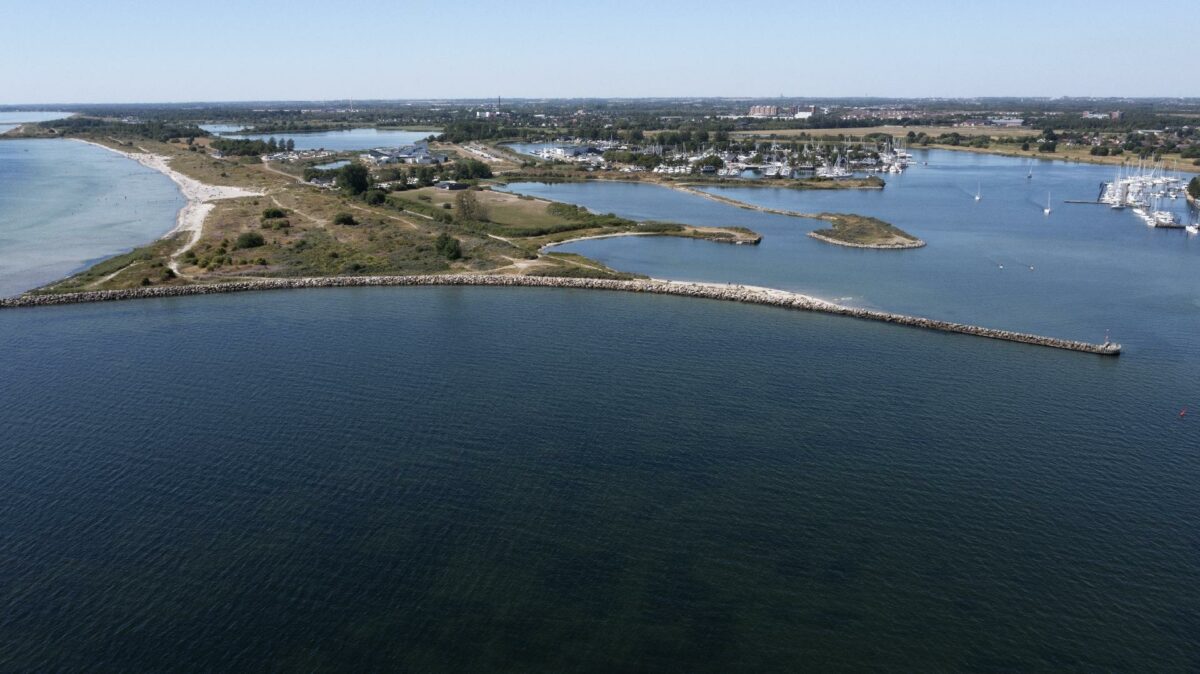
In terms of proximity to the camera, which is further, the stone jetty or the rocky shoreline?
the rocky shoreline

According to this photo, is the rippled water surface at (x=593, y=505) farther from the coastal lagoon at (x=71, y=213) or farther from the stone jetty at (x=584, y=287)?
the coastal lagoon at (x=71, y=213)

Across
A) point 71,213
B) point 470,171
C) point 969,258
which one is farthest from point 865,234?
point 71,213

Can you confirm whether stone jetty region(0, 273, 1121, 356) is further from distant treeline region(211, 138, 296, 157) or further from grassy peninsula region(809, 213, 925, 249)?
distant treeline region(211, 138, 296, 157)

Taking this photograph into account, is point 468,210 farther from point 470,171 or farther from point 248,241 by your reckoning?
point 470,171

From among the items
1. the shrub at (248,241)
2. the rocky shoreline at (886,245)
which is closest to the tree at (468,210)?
the shrub at (248,241)

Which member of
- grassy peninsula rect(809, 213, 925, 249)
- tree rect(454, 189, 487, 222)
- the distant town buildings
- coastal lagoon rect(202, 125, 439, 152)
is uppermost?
coastal lagoon rect(202, 125, 439, 152)

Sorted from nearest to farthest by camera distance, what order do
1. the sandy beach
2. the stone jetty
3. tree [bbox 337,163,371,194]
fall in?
the stone jetty
the sandy beach
tree [bbox 337,163,371,194]

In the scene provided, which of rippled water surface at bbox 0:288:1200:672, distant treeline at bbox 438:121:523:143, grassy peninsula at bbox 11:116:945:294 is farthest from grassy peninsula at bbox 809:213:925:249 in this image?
distant treeline at bbox 438:121:523:143
